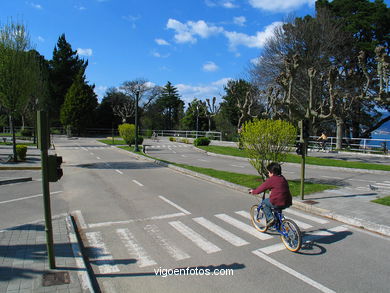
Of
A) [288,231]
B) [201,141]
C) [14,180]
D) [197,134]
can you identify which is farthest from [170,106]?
[288,231]

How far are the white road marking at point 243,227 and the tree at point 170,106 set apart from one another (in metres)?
63.4

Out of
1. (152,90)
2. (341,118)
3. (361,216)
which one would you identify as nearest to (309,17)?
(341,118)

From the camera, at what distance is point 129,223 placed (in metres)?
6.80

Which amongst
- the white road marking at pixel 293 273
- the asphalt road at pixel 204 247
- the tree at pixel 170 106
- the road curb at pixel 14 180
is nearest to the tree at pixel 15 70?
the road curb at pixel 14 180

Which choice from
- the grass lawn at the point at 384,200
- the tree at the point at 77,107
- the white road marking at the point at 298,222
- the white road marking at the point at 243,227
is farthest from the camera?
the tree at the point at 77,107

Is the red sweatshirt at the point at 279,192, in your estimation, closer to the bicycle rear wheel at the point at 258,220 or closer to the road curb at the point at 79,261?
the bicycle rear wheel at the point at 258,220

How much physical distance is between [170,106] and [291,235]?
69.9m

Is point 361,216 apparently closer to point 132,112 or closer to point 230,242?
point 230,242

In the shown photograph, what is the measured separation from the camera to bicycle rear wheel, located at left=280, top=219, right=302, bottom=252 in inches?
204

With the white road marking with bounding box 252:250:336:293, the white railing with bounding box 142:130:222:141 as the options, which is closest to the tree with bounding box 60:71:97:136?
the white railing with bounding box 142:130:222:141

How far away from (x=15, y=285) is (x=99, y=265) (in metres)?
1.23

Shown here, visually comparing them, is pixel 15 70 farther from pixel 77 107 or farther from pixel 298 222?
pixel 77 107

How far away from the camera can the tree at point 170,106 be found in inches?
2830

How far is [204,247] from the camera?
5387 millimetres
